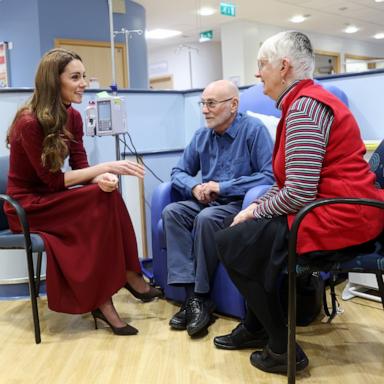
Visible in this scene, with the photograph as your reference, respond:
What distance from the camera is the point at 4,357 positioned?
2.00 metres

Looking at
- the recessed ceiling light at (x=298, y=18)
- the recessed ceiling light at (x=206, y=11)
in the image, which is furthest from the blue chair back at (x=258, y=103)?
the recessed ceiling light at (x=298, y=18)

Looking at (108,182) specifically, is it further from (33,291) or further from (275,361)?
(275,361)

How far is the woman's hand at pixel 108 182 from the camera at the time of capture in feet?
6.95

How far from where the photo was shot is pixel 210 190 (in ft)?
7.51

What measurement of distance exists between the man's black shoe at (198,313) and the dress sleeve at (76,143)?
86cm

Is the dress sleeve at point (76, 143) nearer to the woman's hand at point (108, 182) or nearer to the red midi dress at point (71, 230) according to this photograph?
the red midi dress at point (71, 230)

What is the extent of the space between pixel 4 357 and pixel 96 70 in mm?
5570

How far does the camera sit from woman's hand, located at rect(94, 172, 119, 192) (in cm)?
212

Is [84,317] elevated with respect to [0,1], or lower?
lower

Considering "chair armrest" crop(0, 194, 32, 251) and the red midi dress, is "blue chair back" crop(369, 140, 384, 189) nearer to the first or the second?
the red midi dress

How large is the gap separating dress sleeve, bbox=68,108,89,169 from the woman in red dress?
12 centimetres

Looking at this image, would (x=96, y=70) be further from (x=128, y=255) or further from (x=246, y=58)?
(x=128, y=255)

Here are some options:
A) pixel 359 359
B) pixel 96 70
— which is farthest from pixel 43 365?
pixel 96 70

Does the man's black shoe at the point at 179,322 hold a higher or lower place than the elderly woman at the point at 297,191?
lower
